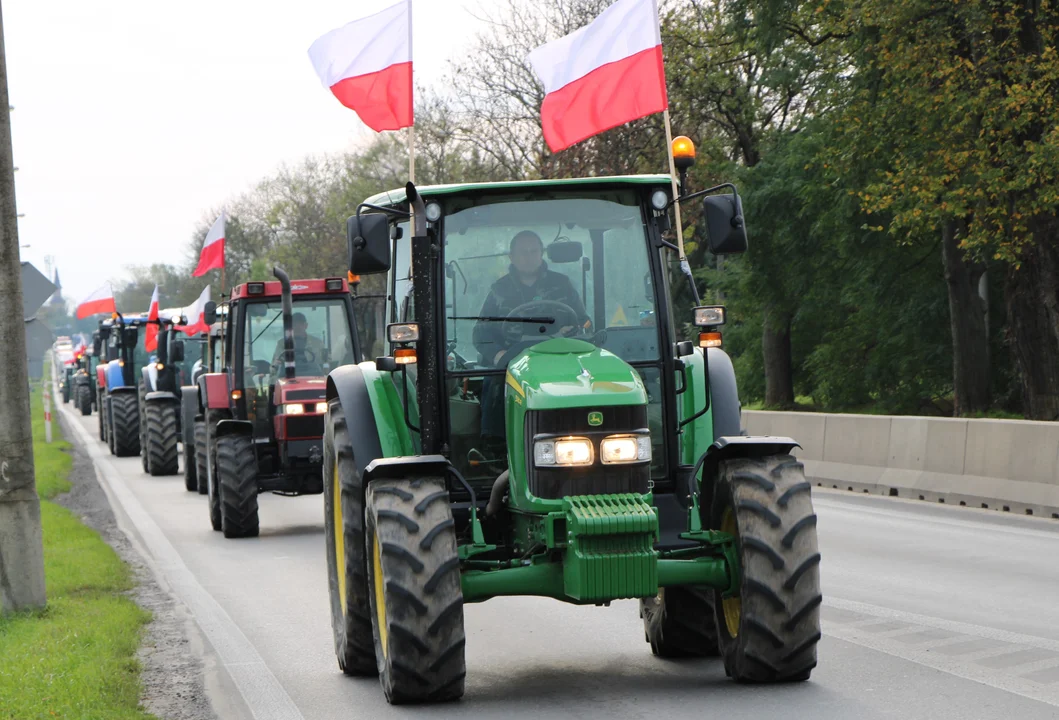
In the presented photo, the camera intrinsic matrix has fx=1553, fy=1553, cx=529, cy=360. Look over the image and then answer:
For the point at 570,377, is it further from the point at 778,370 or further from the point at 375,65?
the point at 778,370

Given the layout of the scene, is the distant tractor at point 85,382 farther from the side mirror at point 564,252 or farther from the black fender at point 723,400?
the side mirror at point 564,252

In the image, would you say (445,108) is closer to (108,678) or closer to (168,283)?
(108,678)

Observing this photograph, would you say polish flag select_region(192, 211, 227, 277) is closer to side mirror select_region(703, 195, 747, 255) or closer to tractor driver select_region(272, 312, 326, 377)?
tractor driver select_region(272, 312, 326, 377)

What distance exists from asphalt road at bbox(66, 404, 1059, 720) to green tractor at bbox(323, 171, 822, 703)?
1.04 ft

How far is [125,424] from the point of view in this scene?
3253 centimetres

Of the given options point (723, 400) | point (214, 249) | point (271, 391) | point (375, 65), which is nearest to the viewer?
point (723, 400)

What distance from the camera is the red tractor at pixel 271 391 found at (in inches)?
655

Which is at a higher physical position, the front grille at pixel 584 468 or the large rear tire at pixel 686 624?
the front grille at pixel 584 468

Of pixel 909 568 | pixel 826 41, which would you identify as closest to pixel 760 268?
pixel 826 41

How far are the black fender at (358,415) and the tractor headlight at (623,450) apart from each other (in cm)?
152

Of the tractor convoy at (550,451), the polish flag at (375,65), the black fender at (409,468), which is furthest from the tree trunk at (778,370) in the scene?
the black fender at (409,468)

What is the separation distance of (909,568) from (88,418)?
1959 inches

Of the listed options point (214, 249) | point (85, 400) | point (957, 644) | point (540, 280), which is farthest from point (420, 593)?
point (85, 400)

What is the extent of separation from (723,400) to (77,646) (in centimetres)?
417
